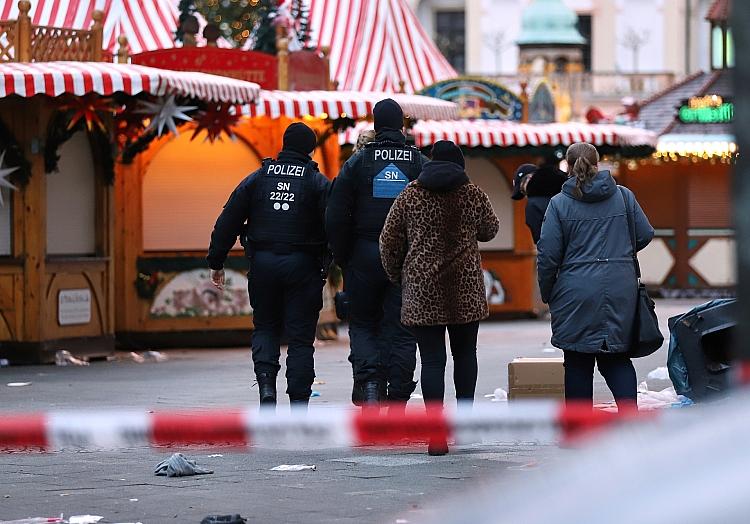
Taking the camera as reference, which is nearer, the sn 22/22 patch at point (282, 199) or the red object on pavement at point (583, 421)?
the red object on pavement at point (583, 421)

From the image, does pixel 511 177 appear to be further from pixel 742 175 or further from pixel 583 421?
pixel 742 175

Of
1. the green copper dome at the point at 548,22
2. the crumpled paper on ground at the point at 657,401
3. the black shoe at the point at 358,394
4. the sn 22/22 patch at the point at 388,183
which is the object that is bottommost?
the crumpled paper on ground at the point at 657,401

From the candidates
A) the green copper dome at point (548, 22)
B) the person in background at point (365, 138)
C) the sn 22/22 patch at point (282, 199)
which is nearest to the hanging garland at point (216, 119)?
the person in background at point (365, 138)

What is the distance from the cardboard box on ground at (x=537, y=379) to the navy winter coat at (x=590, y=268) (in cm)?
146

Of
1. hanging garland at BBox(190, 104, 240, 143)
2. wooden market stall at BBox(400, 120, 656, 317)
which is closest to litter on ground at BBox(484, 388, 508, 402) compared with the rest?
hanging garland at BBox(190, 104, 240, 143)

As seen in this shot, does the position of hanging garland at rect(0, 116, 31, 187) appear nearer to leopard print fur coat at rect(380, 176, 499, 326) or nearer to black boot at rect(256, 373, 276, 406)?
black boot at rect(256, 373, 276, 406)

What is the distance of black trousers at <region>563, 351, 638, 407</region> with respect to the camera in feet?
28.3

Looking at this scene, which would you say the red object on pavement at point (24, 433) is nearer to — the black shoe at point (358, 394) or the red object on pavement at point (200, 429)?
the red object on pavement at point (200, 429)

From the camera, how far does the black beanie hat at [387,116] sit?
9656mm

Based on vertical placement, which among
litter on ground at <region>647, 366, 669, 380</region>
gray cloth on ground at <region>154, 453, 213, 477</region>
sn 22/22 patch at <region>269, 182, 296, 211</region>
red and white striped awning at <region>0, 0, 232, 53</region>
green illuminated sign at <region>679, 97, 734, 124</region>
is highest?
red and white striped awning at <region>0, 0, 232, 53</region>

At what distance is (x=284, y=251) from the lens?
966 centimetres

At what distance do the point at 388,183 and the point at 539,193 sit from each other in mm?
2752

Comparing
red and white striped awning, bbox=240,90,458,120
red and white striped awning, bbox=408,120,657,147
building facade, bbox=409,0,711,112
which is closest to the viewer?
red and white striped awning, bbox=240,90,458,120

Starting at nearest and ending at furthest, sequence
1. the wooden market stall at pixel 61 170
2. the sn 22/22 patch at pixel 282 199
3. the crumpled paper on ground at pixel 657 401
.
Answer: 1. the sn 22/22 patch at pixel 282 199
2. the crumpled paper on ground at pixel 657 401
3. the wooden market stall at pixel 61 170
